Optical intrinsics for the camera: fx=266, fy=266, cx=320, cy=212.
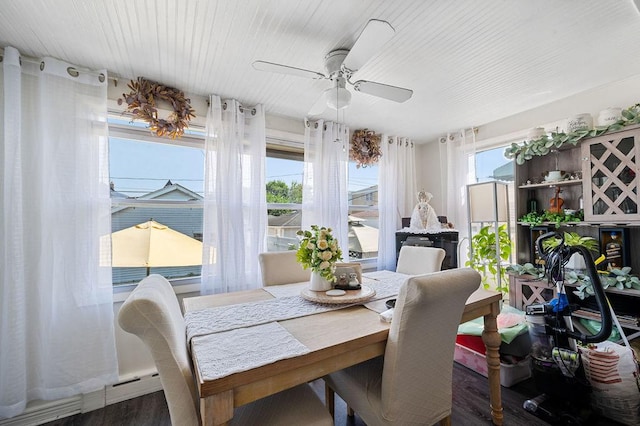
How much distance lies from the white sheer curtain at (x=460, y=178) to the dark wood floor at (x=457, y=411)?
173 centimetres

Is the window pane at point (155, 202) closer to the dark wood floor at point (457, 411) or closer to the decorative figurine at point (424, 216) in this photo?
the dark wood floor at point (457, 411)

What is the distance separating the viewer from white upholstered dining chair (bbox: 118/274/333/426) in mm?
844

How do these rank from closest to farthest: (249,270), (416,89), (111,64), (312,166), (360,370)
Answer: (360,370) → (111,64) → (416,89) → (249,270) → (312,166)

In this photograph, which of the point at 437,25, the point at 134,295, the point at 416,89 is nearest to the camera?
the point at 134,295

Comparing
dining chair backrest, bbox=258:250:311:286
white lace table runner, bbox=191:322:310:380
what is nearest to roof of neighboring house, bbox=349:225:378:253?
dining chair backrest, bbox=258:250:311:286

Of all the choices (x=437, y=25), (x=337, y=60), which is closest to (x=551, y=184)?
(x=437, y=25)

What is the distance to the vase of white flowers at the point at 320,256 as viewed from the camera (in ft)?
5.16

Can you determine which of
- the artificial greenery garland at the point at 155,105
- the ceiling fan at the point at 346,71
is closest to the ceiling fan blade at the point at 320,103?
the ceiling fan at the point at 346,71

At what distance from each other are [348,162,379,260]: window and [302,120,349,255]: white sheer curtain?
348 mm

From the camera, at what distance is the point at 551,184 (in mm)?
2471

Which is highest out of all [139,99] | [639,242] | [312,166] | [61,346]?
[139,99]

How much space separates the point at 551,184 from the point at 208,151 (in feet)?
10.4

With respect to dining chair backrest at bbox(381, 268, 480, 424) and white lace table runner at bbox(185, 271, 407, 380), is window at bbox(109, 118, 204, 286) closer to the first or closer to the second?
white lace table runner at bbox(185, 271, 407, 380)

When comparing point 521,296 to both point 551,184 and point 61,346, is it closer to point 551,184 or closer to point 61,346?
point 551,184
